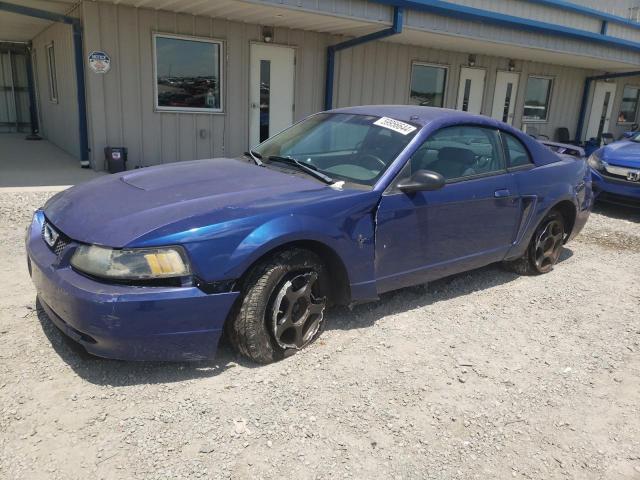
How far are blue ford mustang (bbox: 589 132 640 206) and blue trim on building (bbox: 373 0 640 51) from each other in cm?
353

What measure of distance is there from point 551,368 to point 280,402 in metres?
1.81

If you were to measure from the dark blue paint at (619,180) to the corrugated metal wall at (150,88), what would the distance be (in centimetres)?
565

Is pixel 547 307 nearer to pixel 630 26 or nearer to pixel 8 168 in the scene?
pixel 8 168

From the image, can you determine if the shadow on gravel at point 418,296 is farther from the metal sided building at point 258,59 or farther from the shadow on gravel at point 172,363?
the metal sided building at point 258,59

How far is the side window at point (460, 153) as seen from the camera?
377 centimetres

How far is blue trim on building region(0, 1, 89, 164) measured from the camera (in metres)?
8.23

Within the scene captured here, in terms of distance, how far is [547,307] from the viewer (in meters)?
4.29

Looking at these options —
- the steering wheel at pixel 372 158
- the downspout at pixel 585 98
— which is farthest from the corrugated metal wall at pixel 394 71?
the steering wheel at pixel 372 158

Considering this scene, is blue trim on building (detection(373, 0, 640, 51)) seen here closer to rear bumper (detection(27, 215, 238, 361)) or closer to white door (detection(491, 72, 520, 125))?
white door (detection(491, 72, 520, 125))

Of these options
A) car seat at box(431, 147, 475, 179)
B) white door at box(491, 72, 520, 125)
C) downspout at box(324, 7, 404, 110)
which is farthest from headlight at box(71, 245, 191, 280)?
white door at box(491, 72, 520, 125)

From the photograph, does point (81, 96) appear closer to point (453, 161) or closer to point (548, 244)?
point (453, 161)

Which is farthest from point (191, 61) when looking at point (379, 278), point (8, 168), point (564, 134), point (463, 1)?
point (564, 134)

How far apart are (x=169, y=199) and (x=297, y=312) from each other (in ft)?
Answer: 3.38

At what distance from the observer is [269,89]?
32.7ft
